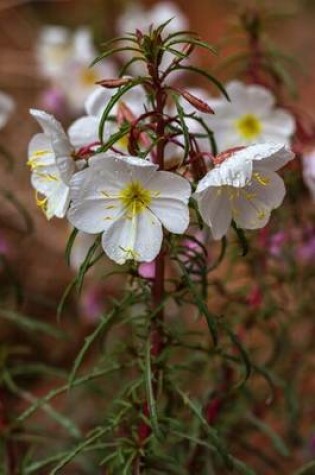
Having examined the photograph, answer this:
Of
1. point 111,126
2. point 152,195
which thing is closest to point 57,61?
point 111,126

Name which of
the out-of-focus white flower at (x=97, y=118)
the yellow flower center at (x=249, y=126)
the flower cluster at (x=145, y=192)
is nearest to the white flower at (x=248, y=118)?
the yellow flower center at (x=249, y=126)

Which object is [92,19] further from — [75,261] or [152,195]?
[152,195]

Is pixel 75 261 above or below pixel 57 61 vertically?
below

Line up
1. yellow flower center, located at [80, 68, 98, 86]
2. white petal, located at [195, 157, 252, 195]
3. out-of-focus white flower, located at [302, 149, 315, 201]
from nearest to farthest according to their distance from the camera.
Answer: white petal, located at [195, 157, 252, 195] → out-of-focus white flower, located at [302, 149, 315, 201] → yellow flower center, located at [80, 68, 98, 86]

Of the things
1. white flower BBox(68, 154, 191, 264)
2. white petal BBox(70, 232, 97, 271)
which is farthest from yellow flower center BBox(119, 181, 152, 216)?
white petal BBox(70, 232, 97, 271)

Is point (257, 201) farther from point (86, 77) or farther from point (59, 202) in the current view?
point (86, 77)

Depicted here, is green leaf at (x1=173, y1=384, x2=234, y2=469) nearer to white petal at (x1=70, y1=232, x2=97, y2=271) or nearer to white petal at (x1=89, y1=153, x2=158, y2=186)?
white petal at (x1=89, y1=153, x2=158, y2=186)

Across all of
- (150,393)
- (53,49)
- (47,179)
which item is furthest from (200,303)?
(53,49)
